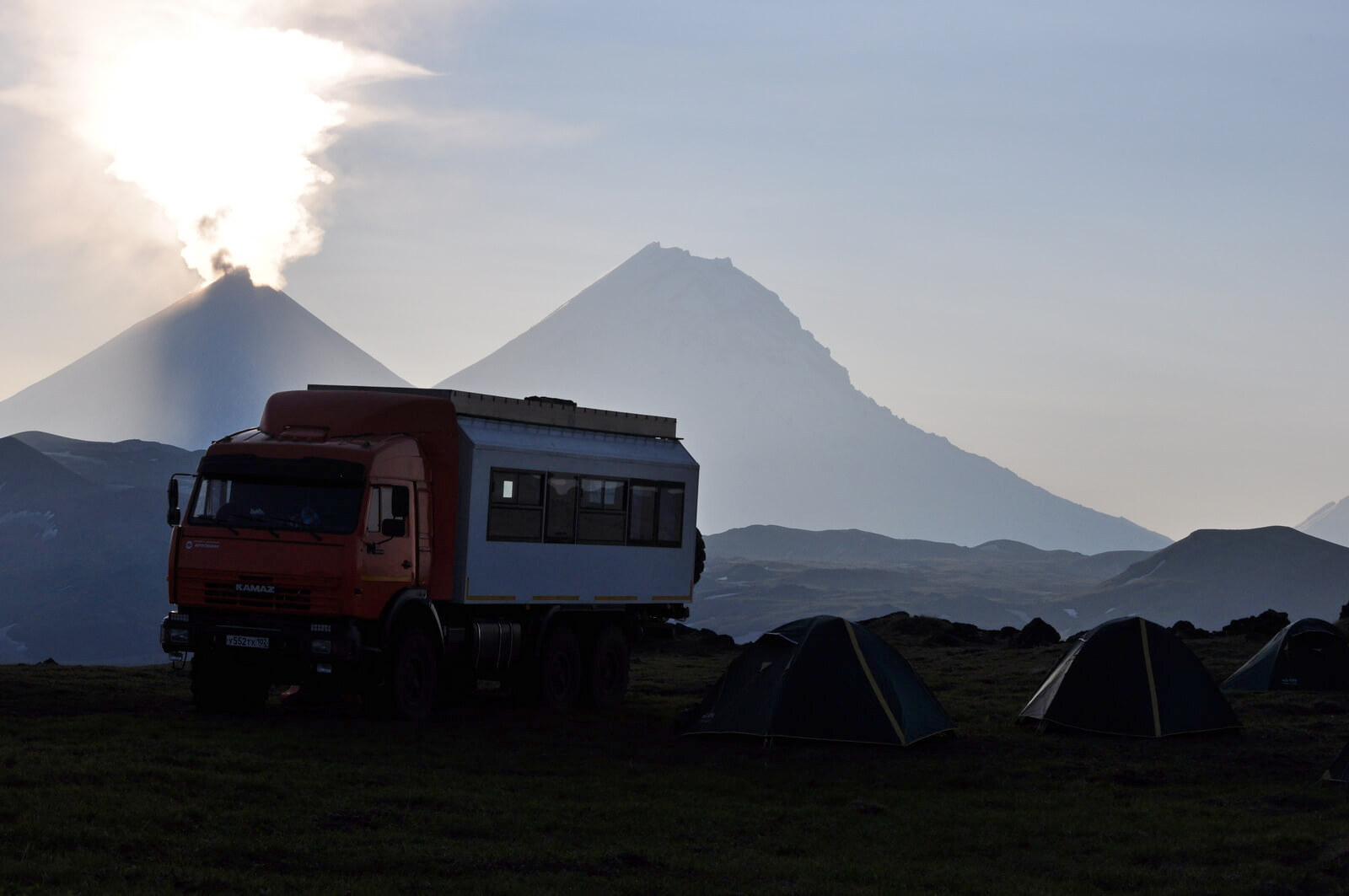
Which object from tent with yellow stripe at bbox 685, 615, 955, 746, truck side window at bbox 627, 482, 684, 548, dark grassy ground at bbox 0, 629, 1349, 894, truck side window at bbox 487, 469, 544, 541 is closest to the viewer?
dark grassy ground at bbox 0, 629, 1349, 894

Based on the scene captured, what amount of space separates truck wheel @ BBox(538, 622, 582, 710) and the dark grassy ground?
31.3 inches

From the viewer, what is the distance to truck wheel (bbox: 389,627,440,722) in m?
19.7

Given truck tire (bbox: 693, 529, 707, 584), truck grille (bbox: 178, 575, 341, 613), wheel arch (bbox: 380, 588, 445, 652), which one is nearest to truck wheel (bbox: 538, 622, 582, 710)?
wheel arch (bbox: 380, 588, 445, 652)

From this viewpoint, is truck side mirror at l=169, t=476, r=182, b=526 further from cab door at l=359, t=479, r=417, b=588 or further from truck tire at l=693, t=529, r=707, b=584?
truck tire at l=693, t=529, r=707, b=584

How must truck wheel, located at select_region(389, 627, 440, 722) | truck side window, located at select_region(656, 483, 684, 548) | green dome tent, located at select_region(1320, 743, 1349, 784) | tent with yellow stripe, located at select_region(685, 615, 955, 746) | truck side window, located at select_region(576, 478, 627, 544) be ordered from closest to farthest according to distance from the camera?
green dome tent, located at select_region(1320, 743, 1349, 784) → tent with yellow stripe, located at select_region(685, 615, 955, 746) → truck wheel, located at select_region(389, 627, 440, 722) → truck side window, located at select_region(576, 478, 627, 544) → truck side window, located at select_region(656, 483, 684, 548)

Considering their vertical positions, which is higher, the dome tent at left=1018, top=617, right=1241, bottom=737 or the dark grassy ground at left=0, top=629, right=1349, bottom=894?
the dome tent at left=1018, top=617, right=1241, bottom=737

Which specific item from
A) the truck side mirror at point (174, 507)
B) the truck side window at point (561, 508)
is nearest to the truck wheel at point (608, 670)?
the truck side window at point (561, 508)

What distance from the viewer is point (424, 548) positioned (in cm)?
2014

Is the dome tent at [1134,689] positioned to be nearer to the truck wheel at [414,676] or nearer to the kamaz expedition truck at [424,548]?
the kamaz expedition truck at [424,548]

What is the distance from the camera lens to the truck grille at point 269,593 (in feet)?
60.7

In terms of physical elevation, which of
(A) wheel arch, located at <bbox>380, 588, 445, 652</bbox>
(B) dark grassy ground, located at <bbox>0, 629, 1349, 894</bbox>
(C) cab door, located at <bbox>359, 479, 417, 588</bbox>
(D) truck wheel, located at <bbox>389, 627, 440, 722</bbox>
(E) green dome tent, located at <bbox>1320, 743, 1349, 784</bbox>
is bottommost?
(B) dark grassy ground, located at <bbox>0, 629, 1349, 894</bbox>

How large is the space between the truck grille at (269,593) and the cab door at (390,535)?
53 cm

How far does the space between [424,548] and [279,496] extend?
221cm

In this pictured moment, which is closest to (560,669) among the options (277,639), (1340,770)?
(277,639)
